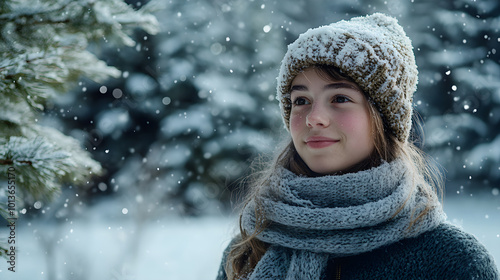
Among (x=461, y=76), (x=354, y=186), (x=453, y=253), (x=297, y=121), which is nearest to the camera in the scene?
(x=453, y=253)

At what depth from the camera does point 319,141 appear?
147cm

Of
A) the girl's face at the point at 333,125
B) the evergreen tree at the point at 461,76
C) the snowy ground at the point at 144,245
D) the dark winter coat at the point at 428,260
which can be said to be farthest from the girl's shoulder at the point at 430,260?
Result: the evergreen tree at the point at 461,76

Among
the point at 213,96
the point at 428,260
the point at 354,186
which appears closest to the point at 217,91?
the point at 213,96

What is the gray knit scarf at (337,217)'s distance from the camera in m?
1.35

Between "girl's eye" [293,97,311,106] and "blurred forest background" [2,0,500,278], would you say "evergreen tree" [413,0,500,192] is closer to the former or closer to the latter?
"blurred forest background" [2,0,500,278]

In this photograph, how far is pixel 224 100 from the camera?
560cm

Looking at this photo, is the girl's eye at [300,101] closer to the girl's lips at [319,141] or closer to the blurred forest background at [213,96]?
the girl's lips at [319,141]

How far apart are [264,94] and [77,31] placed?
3747 mm

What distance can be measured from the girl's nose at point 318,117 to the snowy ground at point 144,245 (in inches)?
144

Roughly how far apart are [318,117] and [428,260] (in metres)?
0.61

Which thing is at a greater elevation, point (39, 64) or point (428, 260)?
point (428, 260)

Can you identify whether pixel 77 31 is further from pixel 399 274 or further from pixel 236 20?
pixel 236 20

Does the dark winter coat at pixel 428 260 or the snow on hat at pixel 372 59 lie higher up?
the snow on hat at pixel 372 59

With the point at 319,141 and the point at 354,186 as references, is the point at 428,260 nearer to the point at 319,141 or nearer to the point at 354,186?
the point at 354,186
